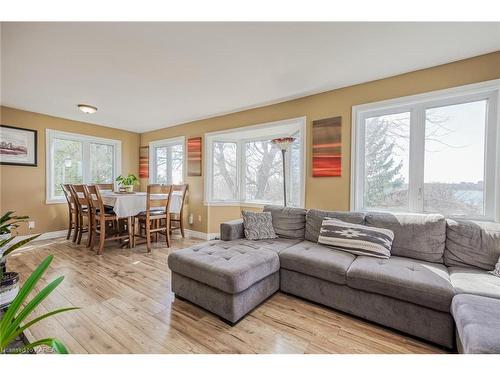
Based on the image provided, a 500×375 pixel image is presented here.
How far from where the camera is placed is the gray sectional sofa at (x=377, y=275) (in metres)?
1.54

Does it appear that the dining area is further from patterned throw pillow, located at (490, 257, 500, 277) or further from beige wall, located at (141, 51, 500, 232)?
patterned throw pillow, located at (490, 257, 500, 277)

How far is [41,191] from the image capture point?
4070 mm

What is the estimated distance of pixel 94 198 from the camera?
137 inches

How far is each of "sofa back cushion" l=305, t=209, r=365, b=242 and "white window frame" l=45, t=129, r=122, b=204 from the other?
455 cm

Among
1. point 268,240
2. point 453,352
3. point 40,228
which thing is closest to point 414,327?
point 453,352

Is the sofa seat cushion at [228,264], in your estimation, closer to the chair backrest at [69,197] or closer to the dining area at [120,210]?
the dining area at [120,210]

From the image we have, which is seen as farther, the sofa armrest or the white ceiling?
the sofa armrest

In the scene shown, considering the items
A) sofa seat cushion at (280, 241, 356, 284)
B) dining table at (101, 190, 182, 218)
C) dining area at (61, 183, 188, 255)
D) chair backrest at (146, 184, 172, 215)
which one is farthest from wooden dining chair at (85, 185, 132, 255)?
sofa seat cushion at (280, 241, 356, 284)

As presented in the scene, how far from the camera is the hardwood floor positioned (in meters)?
1.52

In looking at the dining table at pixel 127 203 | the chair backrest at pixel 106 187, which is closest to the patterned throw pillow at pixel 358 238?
the dining table at pixel 127 203

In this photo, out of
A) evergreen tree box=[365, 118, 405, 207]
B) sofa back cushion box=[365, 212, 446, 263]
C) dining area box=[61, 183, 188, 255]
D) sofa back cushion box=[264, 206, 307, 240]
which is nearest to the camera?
sofa back cushion box=[365, 212, 446, 263]

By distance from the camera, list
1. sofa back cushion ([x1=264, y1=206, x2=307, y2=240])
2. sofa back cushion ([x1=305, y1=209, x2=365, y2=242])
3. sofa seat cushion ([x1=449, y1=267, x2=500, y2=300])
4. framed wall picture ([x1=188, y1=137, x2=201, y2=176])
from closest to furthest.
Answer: sofa seat cushion ([x1=449, y1=267, x2=500, y2=300])
sofa back cushion ([x1=305, y1=209, x2=365, y2=242])
sofa back cushion ([x1=264, y1=206, x2=307, y2=240])
framed wall picture ([x1=188, y1=137, x2=201, y2=176])
